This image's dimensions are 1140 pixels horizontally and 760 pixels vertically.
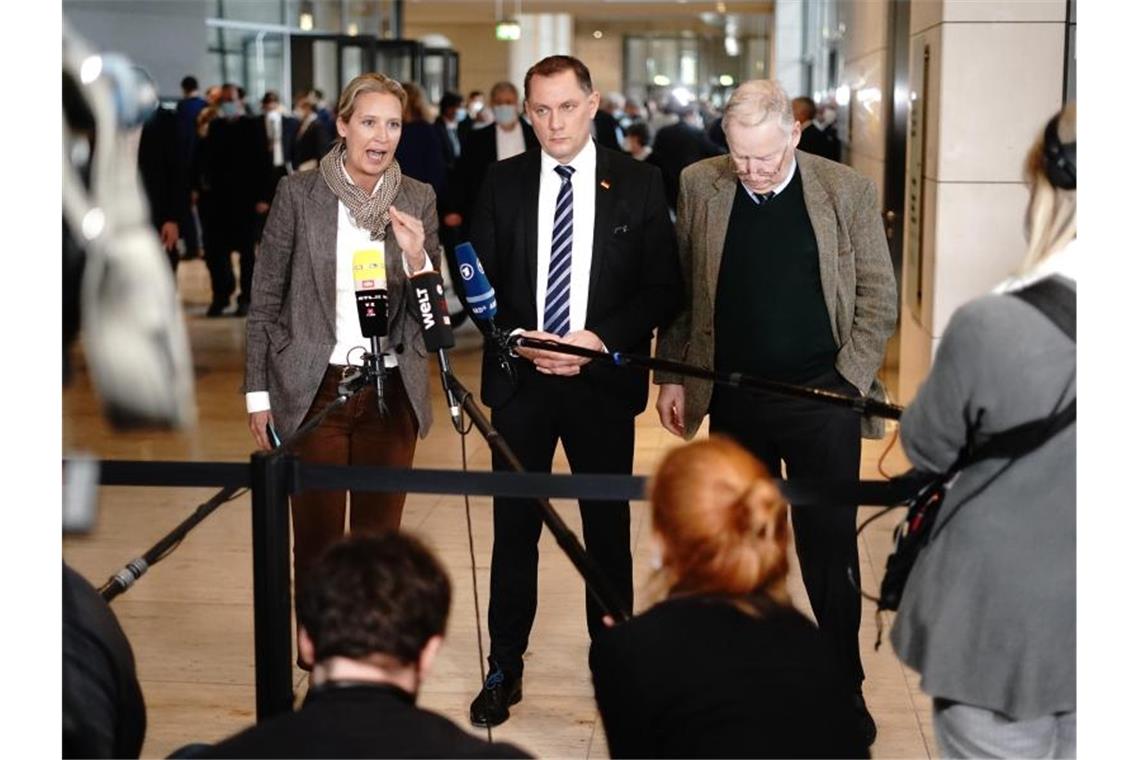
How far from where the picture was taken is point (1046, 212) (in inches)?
95.3

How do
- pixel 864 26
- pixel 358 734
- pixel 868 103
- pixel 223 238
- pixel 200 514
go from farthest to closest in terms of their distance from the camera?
pixel 223 238
pixel 864 26
pixel 868 103
pixel 200 514
pixel 358 734

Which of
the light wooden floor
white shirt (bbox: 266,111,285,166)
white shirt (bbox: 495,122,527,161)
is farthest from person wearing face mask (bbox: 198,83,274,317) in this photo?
the light wooden floor

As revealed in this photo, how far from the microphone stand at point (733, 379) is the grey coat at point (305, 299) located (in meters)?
0.36

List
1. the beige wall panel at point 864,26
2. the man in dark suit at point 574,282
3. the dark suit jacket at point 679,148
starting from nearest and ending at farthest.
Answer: the man in dark suit at point 574,282, the beige wall panel at point 864,26, the dark suit jacket at point 679,148

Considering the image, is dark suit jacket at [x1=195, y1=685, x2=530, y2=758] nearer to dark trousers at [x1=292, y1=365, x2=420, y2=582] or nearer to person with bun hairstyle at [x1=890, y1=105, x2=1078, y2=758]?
person with bun hairstyle at [x1=890, y1=105, x2=1078, y2=758]

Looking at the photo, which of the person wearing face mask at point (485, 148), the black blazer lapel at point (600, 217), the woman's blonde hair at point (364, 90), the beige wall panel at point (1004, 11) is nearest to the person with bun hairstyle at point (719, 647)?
the black blazer lapel at point (600, 217)

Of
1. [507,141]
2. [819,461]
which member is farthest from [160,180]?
[819,461]

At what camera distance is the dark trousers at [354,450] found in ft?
13.1

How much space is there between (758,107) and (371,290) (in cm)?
99

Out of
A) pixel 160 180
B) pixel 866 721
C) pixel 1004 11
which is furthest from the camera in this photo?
pixel 160 180

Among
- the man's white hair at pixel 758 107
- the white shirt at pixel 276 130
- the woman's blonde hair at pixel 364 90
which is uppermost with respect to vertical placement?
the white shirt at pixel 276 130

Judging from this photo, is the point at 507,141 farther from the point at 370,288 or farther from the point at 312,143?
the point at 370,288

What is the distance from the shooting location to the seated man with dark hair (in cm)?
208

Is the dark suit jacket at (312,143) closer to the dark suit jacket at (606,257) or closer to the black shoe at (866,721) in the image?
the dark suit jacket at (606,257)
